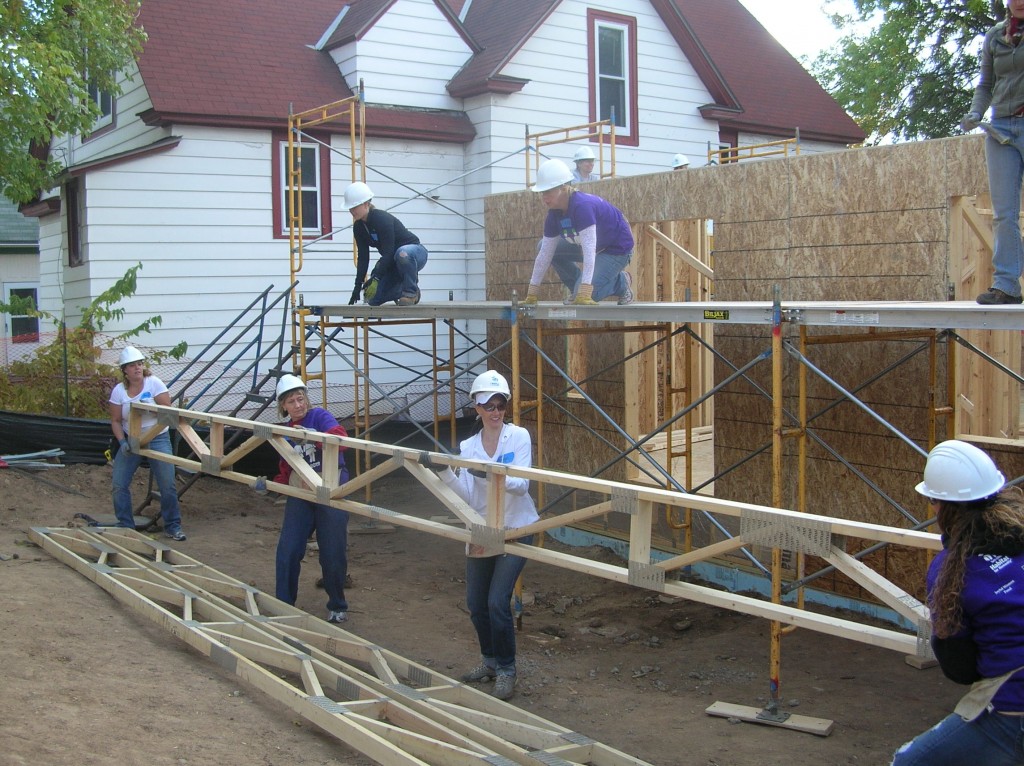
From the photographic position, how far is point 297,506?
750cm

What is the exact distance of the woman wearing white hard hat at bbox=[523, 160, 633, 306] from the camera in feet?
27.8

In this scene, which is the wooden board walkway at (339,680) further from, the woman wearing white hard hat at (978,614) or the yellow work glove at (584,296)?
the yellow work glove at (584,296)

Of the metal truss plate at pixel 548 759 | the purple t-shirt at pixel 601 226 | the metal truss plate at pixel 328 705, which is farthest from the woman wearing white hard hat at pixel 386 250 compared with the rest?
the metal truss plate at pixel 548 759

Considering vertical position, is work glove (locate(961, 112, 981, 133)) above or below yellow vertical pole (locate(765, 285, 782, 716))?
above

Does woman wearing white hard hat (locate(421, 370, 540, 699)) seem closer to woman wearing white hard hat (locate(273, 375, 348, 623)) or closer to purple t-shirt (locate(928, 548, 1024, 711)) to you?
woman wearing white hard hat (locate(273, 375, 348, 623))

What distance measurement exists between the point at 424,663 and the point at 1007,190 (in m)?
5.06

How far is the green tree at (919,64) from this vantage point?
2273cm

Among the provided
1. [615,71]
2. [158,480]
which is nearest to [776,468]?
[158,480]

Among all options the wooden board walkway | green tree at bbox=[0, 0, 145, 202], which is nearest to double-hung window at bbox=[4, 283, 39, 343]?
green tree at bbox=[0, 0, 145, 202]

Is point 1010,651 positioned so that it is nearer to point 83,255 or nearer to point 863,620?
point 863,620

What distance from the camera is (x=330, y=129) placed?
1450 centimetres

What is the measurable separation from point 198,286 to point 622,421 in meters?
6.08

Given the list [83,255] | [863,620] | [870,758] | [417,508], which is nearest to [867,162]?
[863,620]

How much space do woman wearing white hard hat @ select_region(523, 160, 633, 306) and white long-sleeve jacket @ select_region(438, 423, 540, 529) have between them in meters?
2.34
